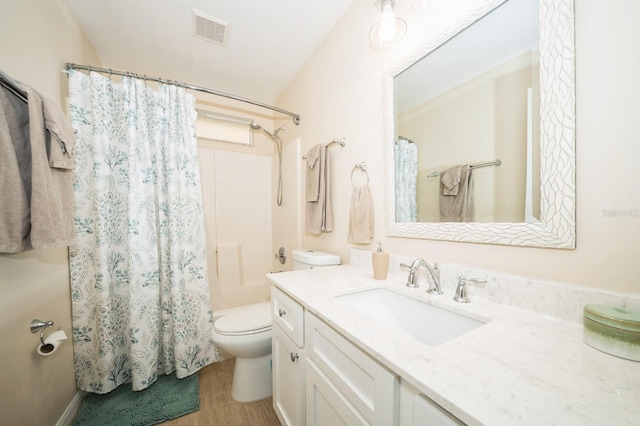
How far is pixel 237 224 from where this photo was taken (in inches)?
92.7

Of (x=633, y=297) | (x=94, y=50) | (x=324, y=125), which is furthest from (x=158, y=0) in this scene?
(x=633, y=297)

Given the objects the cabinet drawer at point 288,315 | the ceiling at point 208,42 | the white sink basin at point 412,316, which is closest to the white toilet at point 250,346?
the cabinet drawer at point 288,315

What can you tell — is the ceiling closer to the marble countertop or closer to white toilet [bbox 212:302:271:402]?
the marble countertop

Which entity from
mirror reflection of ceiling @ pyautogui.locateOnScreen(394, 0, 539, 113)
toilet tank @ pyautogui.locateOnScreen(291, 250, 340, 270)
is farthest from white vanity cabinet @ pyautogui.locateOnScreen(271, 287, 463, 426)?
mirror reflection of ceiling @ pyautogui.locateOnScreen(394, 0, 539, 113)

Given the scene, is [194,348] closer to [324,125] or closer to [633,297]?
[324,125]

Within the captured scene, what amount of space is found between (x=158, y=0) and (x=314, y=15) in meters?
0.92

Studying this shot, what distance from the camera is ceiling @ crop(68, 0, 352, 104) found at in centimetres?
137

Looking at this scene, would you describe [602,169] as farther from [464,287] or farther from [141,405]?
[141,405]

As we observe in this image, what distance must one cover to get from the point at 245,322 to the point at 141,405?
0.71 m

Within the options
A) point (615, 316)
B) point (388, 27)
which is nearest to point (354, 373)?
point (615, 316)

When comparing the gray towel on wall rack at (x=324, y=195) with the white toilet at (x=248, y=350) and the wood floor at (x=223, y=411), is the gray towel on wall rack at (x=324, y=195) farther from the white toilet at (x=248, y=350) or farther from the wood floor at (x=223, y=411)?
the wood floor at (x=223, y=411)

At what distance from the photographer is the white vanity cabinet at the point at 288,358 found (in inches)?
33.6

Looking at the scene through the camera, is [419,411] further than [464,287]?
No

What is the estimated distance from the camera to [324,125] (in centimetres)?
166
